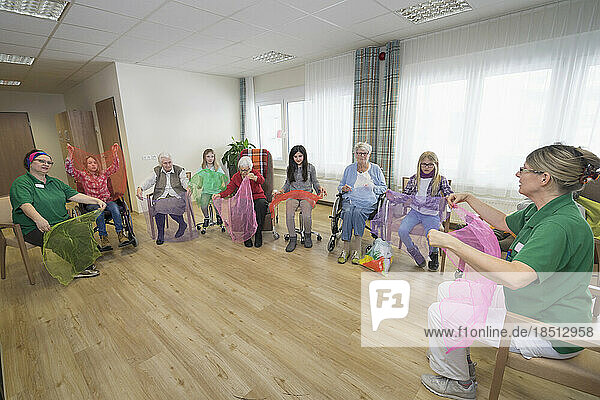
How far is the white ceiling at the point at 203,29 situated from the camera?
3.01m

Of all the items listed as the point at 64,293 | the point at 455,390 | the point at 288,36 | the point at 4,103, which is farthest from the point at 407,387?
the point at 4,103

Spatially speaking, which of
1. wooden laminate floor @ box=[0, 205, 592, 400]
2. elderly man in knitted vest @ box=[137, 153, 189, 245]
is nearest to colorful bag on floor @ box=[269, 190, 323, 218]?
wooden laminate floor @ box=[0, 205, 592, 400]

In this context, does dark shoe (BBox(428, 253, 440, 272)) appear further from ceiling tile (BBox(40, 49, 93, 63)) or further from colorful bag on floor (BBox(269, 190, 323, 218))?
ceiling tile (BBox(40, 49, 93, 63))

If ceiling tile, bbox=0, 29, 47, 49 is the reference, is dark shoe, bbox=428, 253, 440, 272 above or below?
below

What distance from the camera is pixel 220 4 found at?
116 inches

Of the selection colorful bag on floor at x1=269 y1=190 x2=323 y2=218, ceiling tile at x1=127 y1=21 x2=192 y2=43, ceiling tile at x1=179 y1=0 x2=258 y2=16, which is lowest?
colorful bag on floor at x1=269 y1=190 x2=323 y2=218

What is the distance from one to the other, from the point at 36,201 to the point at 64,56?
304 centimetres

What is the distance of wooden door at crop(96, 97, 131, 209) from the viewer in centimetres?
536

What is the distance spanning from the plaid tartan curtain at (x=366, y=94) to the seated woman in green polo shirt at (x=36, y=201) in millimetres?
4145

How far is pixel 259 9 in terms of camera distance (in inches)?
122

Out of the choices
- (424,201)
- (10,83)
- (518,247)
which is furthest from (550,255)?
(10,83)

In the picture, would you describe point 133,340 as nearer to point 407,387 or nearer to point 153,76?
point 407,387

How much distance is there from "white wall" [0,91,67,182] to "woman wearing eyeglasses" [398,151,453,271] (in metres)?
9.24

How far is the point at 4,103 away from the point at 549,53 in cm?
1087
